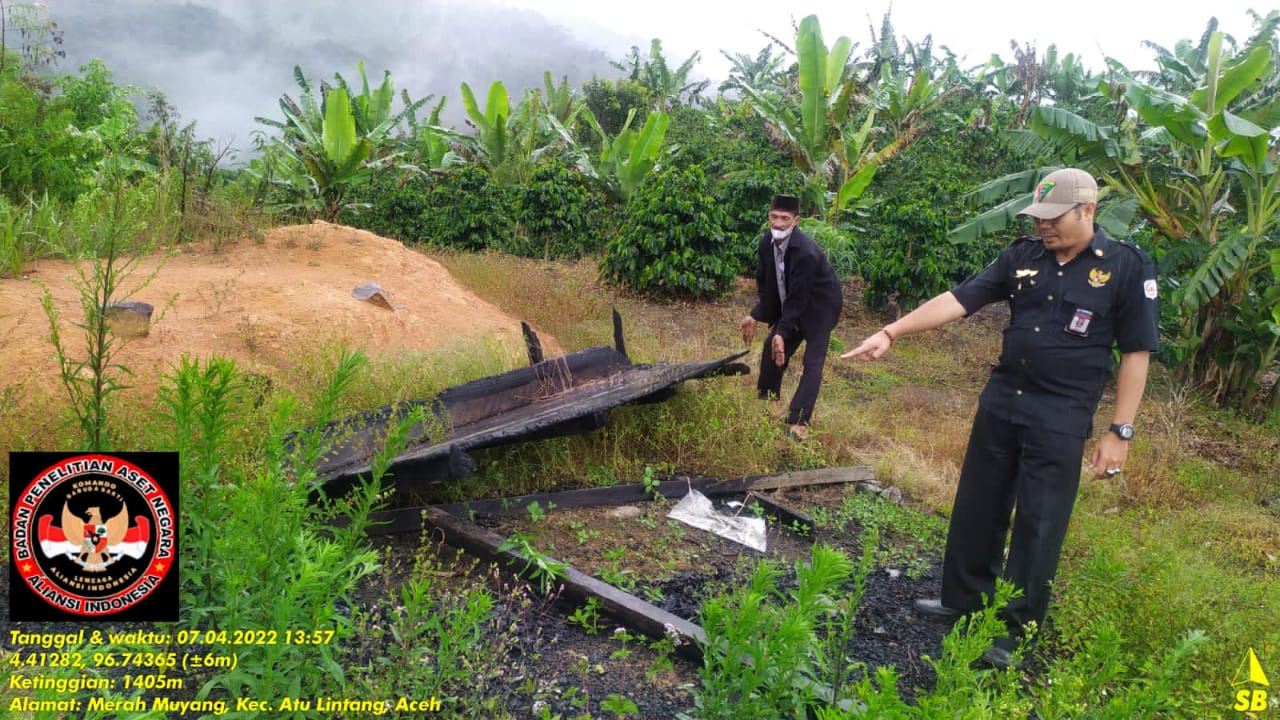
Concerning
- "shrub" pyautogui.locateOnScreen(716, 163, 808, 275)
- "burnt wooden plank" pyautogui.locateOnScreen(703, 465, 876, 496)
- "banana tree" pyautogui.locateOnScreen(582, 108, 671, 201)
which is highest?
"banana tree" pyautogui.locateOnScreen(582, 108, 671, 201)

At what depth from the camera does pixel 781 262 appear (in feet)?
18.9

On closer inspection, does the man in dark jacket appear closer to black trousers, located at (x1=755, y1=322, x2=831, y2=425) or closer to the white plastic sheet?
black trousers, located at (x1=755, y1=322, x2=831, y2=425)

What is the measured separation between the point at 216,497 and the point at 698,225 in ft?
32.1

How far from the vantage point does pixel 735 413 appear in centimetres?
525

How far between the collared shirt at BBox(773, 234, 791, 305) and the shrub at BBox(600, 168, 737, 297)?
19.0 feet

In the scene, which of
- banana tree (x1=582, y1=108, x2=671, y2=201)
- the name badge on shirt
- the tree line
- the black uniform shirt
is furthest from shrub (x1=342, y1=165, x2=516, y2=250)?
the name badge on shirt

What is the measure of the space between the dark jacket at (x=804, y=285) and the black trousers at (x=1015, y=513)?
2.20 meters

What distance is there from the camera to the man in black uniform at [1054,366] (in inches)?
124

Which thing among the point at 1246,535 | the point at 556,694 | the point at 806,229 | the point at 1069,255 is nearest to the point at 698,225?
the point at 806,229

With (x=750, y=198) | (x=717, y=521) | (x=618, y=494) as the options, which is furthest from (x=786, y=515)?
(x=750, y=198)

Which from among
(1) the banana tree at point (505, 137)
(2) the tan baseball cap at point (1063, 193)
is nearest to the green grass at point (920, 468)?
(2) the tan baseball cap at point (1063, 193)

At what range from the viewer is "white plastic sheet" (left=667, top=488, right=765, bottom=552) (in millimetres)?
4313

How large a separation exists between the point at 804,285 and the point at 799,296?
9cm

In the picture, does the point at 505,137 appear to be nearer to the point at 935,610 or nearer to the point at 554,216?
the point at 554,216
